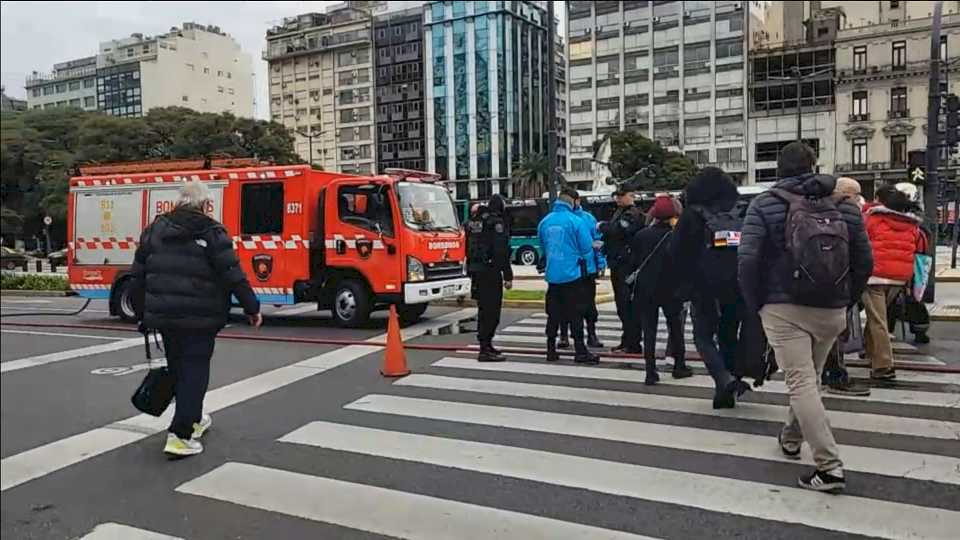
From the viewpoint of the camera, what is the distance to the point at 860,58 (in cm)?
1909

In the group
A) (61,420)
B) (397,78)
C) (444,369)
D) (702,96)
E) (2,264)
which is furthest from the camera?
(702,96)

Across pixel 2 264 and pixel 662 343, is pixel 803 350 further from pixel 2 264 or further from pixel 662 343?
pixel 662 343

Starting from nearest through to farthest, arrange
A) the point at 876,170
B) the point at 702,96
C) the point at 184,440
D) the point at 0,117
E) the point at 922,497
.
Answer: the point at 0,117, the point at 922,497, the point at 184,440, the point at 876,170, the point at 702,96

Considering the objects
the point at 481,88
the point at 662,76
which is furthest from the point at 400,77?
the point at 662,76

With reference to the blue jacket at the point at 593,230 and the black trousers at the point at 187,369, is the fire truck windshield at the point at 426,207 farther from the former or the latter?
the black trousers at the point at 187,369

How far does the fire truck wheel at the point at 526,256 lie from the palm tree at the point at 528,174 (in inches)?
1406

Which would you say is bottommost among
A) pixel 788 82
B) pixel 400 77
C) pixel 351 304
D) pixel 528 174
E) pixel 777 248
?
pixel 351 304

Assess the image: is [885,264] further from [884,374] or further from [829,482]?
[829,482]

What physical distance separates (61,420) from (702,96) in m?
83.3

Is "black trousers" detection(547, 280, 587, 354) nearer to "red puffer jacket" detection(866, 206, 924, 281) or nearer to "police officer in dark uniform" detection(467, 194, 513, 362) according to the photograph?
"police officer in dark uniform" detection(467, 194, 513, 362)

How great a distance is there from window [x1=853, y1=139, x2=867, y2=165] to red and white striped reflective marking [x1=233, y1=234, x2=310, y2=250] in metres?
13.7

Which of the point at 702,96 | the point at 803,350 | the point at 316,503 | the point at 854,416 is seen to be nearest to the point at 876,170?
the point at 854,416

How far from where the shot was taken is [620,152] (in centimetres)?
6100

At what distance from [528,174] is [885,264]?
65.9 meters
